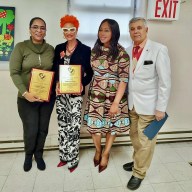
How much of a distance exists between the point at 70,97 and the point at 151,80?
0.78 m

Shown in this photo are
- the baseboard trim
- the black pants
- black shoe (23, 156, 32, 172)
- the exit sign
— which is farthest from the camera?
the baseboard trim

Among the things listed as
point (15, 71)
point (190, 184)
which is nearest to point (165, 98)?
point (190, 184)

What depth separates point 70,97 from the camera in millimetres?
2119

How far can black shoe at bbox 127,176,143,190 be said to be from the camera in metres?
1.99

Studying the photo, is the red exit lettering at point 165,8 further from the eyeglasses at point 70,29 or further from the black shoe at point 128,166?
the black shoe at point 128,166

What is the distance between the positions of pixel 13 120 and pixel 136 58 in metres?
1.58

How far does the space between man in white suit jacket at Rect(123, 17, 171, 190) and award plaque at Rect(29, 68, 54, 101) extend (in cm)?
74

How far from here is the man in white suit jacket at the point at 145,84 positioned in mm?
1774

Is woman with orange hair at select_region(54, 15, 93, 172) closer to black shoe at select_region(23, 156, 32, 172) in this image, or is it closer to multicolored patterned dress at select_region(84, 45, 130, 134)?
multicolored patterned dress at select_region(84, 45, 130, 134)

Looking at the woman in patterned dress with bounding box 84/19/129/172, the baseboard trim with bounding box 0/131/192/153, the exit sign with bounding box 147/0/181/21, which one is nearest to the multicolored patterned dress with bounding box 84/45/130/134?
the woman in patterned dress with bounding box 84/19/129/172

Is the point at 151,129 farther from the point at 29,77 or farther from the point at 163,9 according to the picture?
the point at 163,9

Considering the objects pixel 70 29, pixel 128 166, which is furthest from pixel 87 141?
pixel 70 29

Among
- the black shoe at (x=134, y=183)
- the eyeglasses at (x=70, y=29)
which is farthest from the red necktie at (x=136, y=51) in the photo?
the black shoe at (x=134, y=183)

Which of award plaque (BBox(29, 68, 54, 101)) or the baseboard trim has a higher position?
award plaque (BBox(29, 68, 54, 101))
